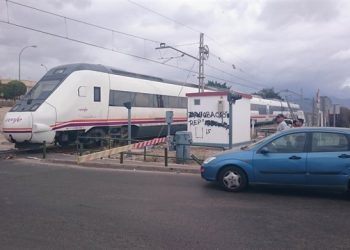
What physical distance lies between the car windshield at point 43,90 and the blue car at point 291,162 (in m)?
9.87

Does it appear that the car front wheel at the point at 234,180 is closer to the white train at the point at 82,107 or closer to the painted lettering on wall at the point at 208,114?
the white train at the point at 82,107

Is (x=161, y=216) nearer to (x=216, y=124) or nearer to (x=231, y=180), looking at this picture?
(x=231, y=180)

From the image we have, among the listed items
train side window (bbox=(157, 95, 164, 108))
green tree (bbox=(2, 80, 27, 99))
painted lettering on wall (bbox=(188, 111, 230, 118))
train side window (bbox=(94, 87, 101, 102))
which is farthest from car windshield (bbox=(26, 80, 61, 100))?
green tree (bbox=(2, 80, 27, 99))

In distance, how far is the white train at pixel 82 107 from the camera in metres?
15.9

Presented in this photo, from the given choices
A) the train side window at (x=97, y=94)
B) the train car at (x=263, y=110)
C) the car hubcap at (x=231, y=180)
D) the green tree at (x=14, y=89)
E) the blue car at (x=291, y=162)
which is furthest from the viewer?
the green tree at (x=14, y=89)

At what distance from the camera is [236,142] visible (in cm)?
1898

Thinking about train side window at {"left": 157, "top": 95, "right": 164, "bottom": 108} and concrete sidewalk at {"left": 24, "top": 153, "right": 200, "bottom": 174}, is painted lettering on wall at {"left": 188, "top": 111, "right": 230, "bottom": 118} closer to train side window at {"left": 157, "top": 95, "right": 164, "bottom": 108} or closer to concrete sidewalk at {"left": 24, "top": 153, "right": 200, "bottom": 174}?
train side window at {"left": 157, "top": 95, "right": 164, "bottom": 108}

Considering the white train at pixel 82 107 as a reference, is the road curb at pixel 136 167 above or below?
below

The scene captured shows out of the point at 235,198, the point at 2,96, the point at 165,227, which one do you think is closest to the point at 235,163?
the point at 235,198

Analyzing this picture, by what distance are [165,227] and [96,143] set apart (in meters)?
13.3

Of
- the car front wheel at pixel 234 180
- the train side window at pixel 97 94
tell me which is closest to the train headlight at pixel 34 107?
the train side window at pixel 97 94

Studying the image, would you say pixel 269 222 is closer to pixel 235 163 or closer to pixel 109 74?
pixel 235 163

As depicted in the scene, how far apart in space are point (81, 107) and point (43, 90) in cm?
167

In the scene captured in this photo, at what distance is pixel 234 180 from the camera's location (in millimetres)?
8875
